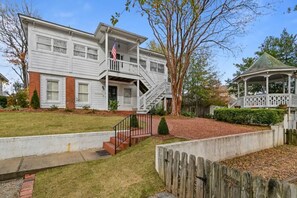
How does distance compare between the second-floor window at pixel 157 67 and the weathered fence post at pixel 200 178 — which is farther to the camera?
the second-floor window at pixel 157 67

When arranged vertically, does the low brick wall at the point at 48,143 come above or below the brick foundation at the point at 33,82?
below

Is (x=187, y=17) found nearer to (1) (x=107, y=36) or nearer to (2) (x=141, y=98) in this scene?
(1) (x=107, y=36)

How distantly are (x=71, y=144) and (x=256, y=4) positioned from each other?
582 inches

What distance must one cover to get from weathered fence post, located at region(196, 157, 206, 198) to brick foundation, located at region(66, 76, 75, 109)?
1302cm

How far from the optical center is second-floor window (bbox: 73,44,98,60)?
574 inches

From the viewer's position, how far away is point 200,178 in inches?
120

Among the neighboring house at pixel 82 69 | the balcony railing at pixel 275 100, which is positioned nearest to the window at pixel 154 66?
the neighboring house at pixel 82 69

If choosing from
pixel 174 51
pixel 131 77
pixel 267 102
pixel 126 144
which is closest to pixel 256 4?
pixel 174 51

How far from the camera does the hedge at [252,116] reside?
34.1 feet

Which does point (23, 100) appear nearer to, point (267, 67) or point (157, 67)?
point (157, 67)

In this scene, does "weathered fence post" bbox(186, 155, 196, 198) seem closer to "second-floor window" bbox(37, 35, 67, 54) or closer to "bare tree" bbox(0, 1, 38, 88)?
"second-floor window" bbox(37, 35, 67, 54)

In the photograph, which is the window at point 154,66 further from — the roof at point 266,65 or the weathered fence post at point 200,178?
the weathered fence post at point 200,178

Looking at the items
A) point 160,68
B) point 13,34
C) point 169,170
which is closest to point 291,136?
point 169,170

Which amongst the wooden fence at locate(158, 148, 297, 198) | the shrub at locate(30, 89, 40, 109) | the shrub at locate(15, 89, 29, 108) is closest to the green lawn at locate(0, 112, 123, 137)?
the shrub at locate(30, 89, 40, 109)
